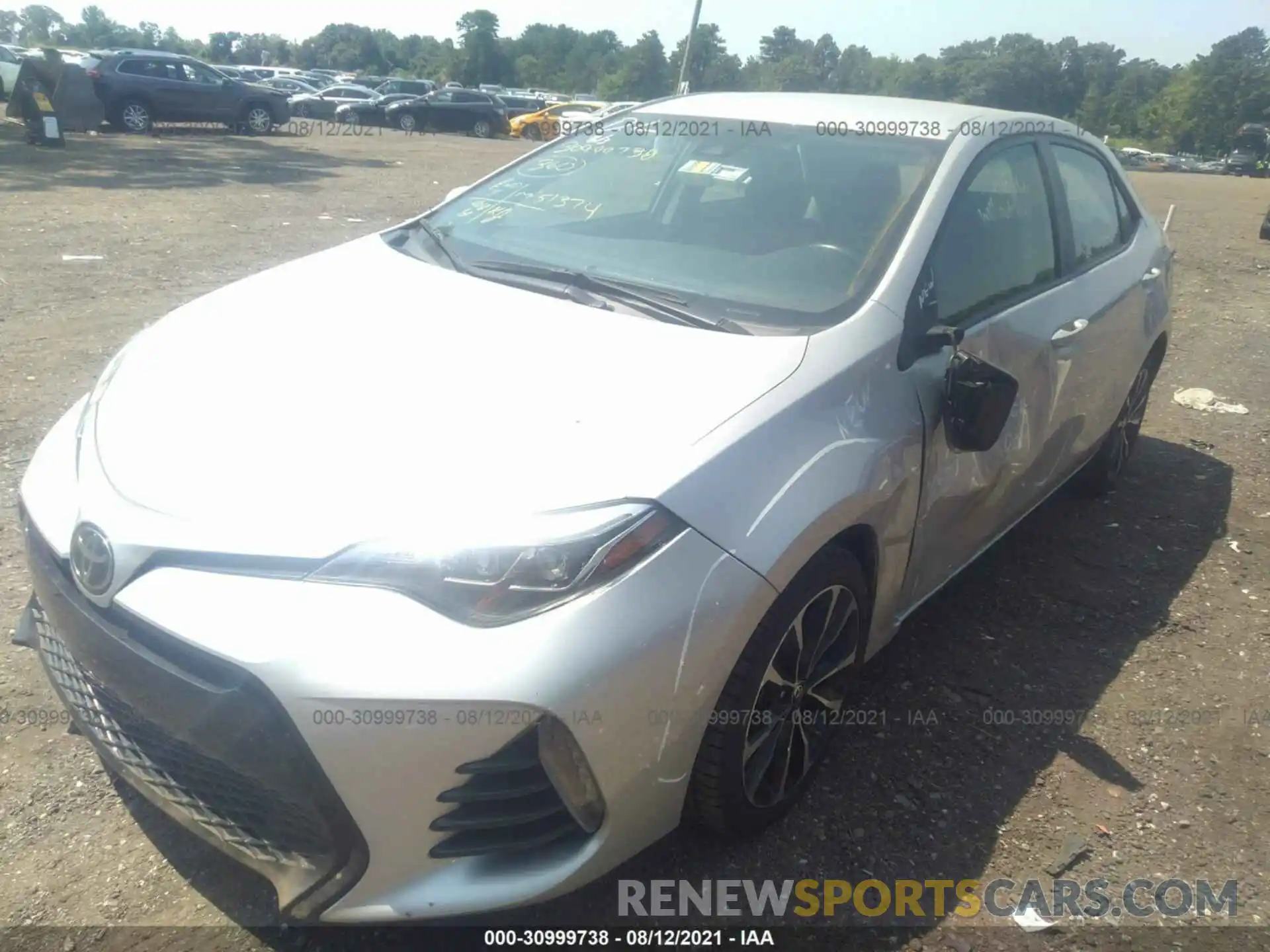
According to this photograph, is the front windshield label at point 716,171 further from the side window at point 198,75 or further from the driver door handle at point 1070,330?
the side window at point 198,75

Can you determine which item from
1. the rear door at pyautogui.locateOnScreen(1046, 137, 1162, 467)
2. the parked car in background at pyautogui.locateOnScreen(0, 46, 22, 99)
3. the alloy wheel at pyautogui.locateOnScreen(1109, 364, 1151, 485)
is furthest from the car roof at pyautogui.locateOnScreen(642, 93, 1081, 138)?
the parked car in background at pyautogui.locateOnScreen(0, 46, 22, 99)

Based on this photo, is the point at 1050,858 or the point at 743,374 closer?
the point at 743,374

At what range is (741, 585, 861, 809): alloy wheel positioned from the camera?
7.68ft

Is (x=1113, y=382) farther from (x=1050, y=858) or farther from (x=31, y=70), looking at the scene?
(x=31, y=70)

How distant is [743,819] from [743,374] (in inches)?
41.5

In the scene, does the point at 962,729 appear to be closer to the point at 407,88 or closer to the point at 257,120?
the point at 257,120

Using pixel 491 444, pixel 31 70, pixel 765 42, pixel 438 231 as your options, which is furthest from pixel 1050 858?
pixel 765 42

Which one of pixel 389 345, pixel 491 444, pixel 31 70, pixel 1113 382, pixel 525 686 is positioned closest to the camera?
pixel 525 686

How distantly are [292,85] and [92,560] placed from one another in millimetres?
44588

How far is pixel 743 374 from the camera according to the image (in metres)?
2.36

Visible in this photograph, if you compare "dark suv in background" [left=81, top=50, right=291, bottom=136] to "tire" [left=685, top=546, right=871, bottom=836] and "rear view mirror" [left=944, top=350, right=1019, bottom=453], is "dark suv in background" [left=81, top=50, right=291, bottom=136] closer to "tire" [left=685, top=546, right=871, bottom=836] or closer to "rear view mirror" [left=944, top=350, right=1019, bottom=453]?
"rear view mirror" [left=944, top=350, right=1019, bottom=453]

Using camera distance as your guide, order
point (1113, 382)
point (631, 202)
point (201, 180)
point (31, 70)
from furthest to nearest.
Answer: point (31, 70) → point (201, 180) → point (1113, 382) → point (631, 202)

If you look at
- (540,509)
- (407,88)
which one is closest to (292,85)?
(407,88)

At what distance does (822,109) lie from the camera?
345 centimetres
